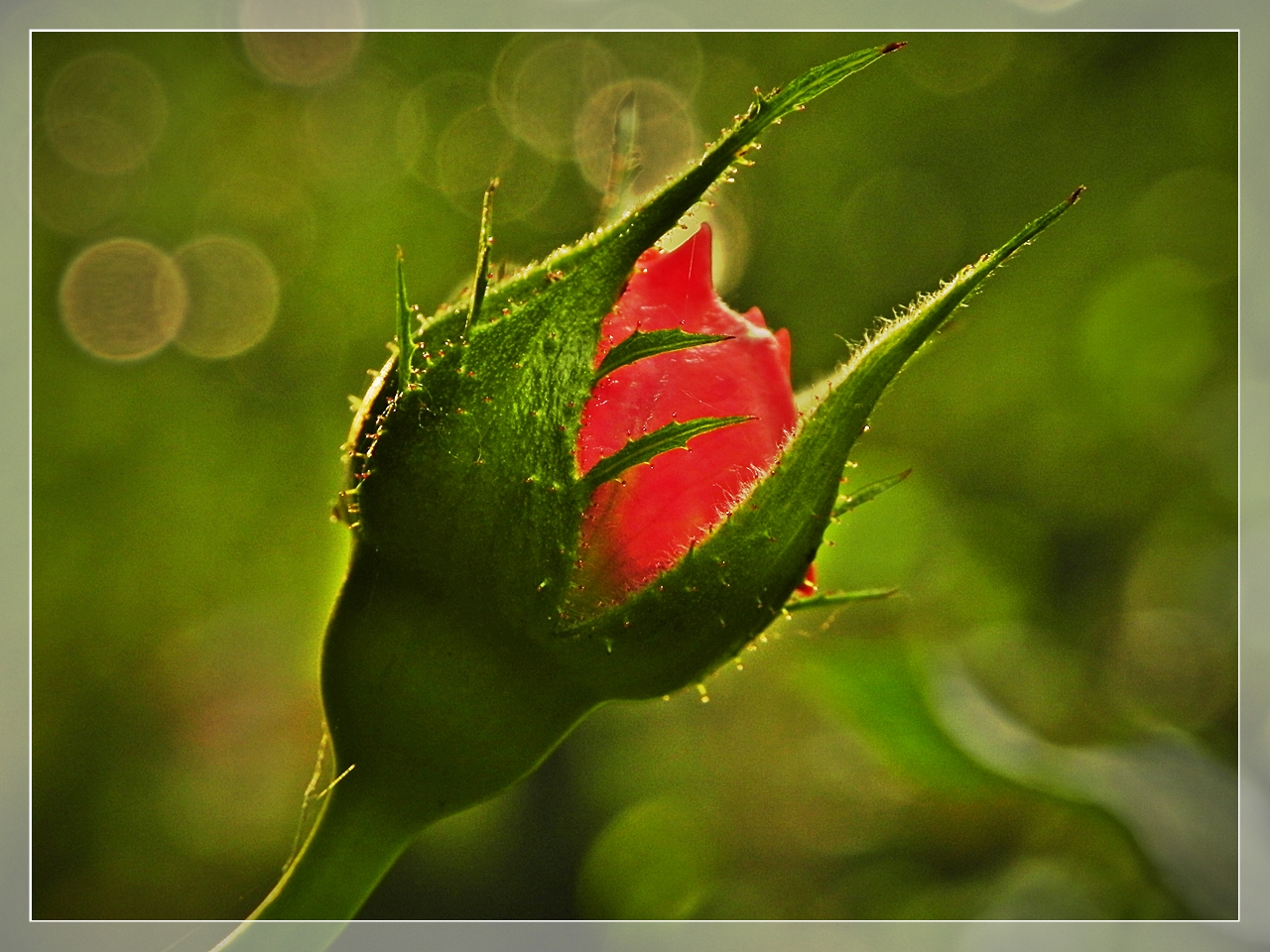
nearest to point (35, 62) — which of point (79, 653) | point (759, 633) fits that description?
point (79, 653)

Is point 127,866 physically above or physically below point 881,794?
below

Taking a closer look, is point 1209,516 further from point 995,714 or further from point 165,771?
point 165,771

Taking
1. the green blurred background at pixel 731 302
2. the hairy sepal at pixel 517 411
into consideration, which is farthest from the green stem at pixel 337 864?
the green blurred background at pixel 731 302

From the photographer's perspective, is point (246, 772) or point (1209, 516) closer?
point (1209, 516)

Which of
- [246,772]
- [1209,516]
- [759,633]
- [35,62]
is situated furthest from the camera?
[246,772]

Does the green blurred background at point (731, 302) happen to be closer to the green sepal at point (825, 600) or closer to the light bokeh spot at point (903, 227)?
the light bokeh spot at point (903, 227)

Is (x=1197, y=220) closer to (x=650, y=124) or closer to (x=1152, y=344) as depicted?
(x=1152, y=344)

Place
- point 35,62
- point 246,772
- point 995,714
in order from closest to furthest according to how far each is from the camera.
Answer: point 995,714 < point 35,62 < point 246,772
